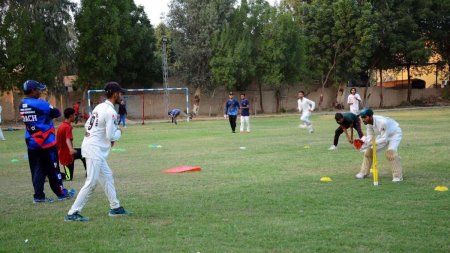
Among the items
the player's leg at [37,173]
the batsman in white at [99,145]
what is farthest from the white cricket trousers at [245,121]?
the batsman in white at [99,145]

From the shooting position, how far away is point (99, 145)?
7348 millimetres

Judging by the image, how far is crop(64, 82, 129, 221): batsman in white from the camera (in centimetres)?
723

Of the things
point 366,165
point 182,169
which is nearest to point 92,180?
point 182,169

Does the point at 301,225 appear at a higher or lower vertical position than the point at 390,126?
lower

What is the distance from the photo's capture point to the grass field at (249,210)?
6.12m

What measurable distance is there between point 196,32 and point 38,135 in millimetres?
37311

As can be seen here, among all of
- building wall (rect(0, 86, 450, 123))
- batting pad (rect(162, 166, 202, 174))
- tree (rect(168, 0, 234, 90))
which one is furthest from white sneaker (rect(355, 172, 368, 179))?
tree (rect(168, 0, 234, 90))

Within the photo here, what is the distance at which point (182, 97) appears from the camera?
154 feet

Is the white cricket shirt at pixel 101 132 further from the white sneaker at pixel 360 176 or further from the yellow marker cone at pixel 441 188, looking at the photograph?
the yellow marker cone at pixel 441 188

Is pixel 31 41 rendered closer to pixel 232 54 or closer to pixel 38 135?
pixel 232 54

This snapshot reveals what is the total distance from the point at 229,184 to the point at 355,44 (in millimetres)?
40369

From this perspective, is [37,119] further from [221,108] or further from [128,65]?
[221,108]

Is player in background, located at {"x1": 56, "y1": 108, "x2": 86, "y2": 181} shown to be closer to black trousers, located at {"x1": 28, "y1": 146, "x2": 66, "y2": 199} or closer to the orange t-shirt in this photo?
the orange t-shirt

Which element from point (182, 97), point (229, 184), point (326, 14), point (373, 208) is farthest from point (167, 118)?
point (373, 208)
